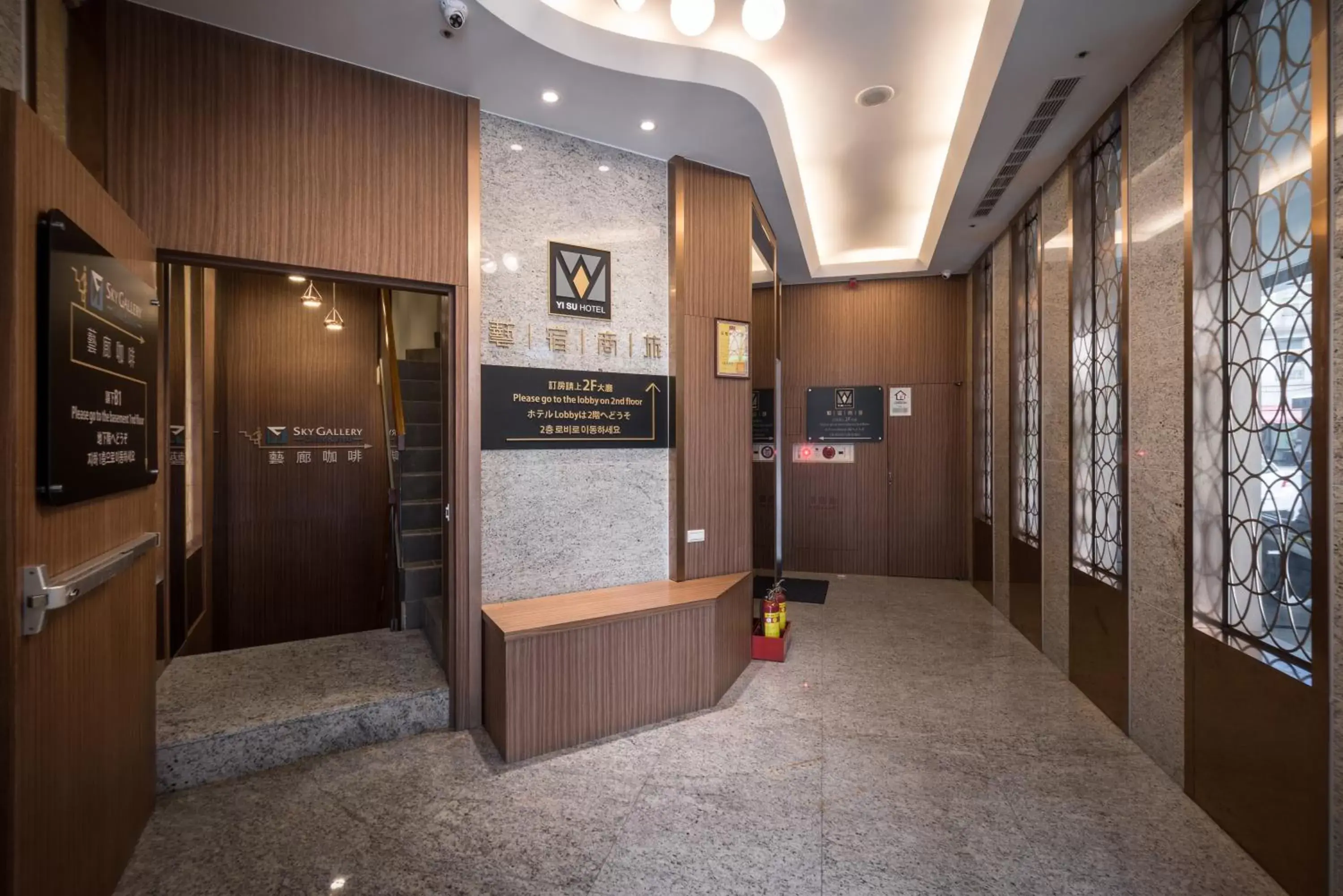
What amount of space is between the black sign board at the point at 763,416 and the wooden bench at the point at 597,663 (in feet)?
10.6

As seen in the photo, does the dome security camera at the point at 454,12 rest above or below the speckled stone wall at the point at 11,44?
above

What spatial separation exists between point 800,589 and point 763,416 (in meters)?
1.82

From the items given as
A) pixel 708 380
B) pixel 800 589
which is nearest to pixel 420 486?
pixel 708 380

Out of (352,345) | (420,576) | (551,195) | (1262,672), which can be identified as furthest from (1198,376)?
(352,345)

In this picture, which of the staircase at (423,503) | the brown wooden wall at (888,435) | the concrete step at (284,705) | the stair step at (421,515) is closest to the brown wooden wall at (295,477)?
the staircase at (423,503)

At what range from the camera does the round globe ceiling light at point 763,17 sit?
2.68 meters

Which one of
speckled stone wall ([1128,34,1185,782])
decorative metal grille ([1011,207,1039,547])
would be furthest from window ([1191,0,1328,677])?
decorative metal grille ([1011,207,1039,547])

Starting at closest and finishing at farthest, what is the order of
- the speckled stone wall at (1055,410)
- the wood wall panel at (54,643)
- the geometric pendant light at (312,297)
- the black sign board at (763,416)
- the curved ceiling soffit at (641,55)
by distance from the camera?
the wood wall panel at (54,643), the curved ceiling soffit at (641,55), the speckled stone wall at (1055,410), the geometric pendant light at (312,297), the black sign board at (763,416)

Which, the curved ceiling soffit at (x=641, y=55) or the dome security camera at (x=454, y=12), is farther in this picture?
the curved ceiling soffit at (x=641, y=55)

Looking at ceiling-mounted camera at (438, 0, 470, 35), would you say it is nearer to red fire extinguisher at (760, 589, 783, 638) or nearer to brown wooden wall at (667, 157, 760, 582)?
brown wooden wall at (667, 157, 760, 582)

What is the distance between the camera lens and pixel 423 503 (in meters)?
4.32

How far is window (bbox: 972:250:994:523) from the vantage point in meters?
5.71

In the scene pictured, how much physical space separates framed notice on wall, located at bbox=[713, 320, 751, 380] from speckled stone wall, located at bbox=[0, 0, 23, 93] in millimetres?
3156

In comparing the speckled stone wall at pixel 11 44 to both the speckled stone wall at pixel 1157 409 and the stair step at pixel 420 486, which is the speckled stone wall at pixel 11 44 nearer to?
the stair step at pixel 420 486
